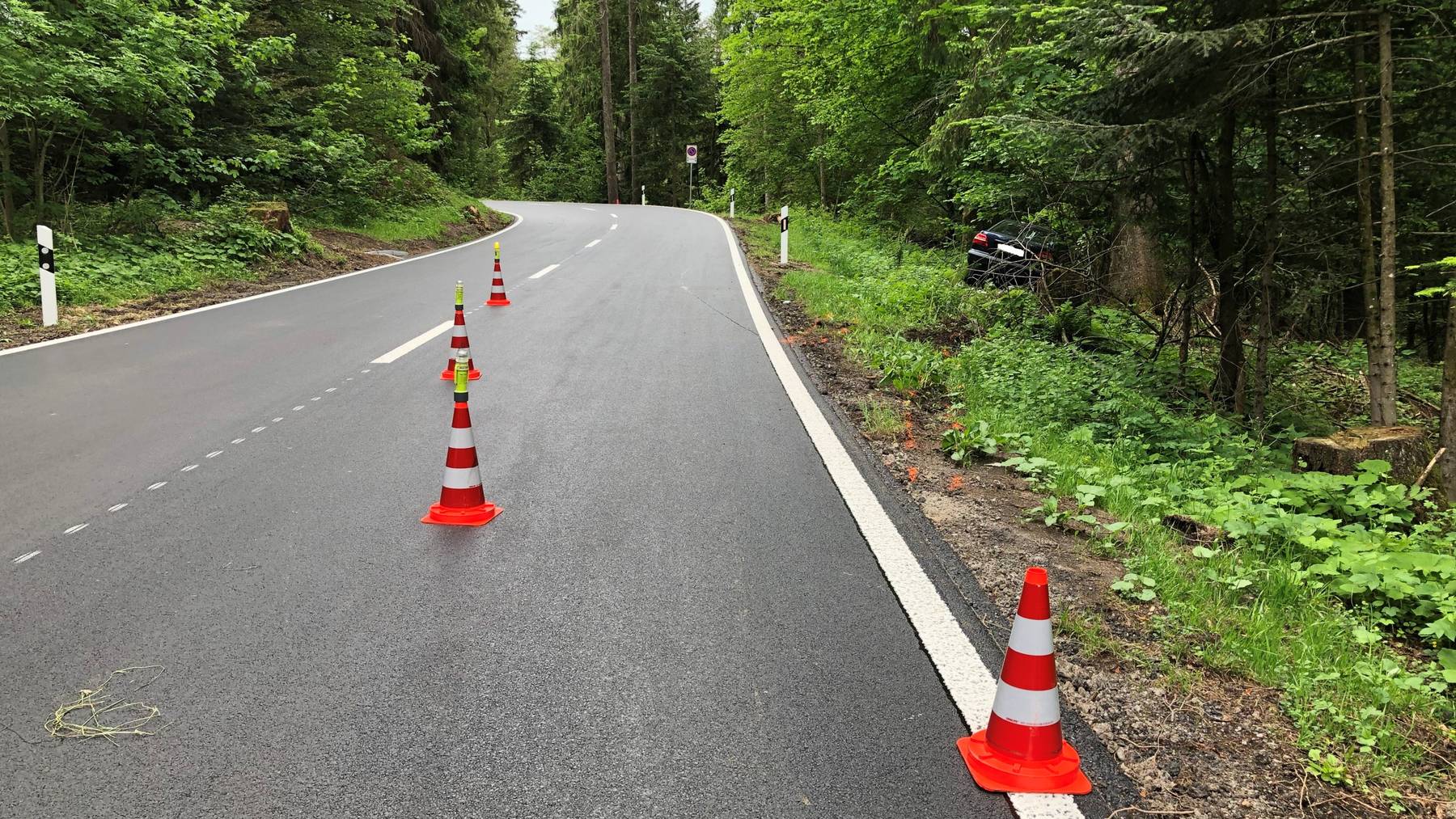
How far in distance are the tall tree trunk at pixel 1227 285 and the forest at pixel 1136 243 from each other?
4 cm

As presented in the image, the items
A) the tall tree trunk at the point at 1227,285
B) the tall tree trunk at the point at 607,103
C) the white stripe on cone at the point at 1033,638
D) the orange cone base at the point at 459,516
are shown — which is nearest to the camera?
the white stripe on cone at the point at 1033,638

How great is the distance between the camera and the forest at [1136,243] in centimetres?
385

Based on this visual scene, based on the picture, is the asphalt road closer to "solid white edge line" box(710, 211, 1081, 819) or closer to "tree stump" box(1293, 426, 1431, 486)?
"solid white edge line" box(710, 211, 1081, 819)

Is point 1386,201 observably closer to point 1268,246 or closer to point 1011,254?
point 1268,246

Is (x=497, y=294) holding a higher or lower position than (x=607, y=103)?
lower

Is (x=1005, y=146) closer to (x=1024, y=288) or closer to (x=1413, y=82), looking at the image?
(x=1024, y=288)

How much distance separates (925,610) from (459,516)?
229 cm

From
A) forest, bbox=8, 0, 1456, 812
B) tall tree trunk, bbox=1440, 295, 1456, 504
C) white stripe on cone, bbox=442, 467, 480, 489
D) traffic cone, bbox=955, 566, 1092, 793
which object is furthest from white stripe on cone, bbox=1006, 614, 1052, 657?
tall tree trunk, bbox=1440, 295, 1456, 504

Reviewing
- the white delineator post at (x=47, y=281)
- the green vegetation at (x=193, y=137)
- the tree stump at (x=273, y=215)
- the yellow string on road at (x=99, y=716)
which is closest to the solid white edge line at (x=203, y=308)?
the white delineator post at (x=47, y=281)

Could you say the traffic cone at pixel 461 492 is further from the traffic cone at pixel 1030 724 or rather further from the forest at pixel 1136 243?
the forest at pixel 1136 243

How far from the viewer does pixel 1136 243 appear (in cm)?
1098

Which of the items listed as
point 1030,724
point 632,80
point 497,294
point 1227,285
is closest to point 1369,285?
point 1227,285

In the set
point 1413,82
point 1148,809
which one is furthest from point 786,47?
point 1148,809

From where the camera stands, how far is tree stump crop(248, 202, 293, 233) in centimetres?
1534
